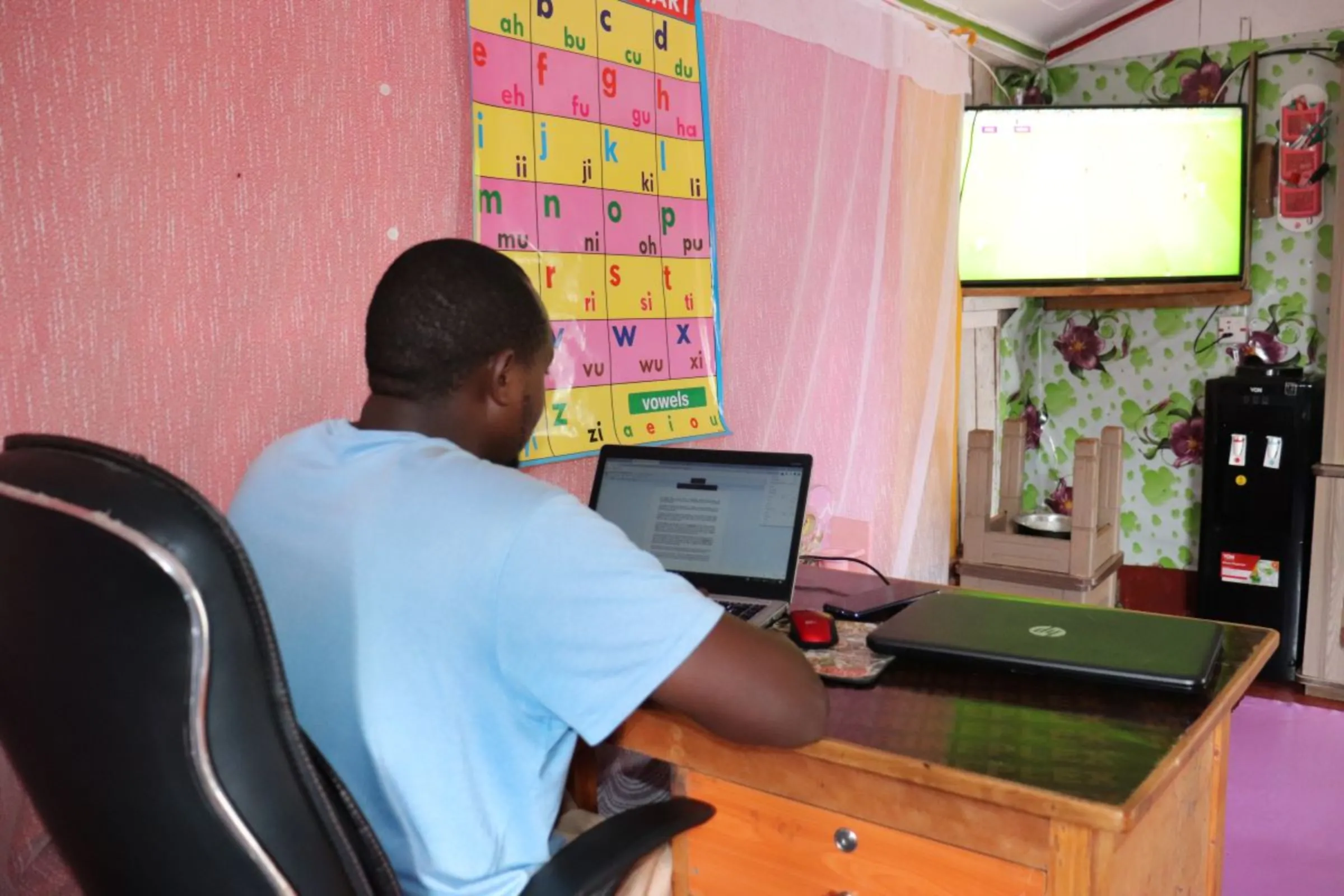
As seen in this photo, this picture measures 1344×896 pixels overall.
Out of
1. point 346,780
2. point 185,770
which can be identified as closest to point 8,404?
point 346,780

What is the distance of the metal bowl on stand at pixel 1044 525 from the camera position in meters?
3.37

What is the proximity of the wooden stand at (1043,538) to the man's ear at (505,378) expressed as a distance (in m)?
2.25

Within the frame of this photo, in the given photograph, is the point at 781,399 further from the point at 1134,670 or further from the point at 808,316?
the point at 1134,670

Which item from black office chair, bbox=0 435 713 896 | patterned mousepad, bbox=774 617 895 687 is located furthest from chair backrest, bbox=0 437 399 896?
patterned mousepad, bbox=774 617 895 687

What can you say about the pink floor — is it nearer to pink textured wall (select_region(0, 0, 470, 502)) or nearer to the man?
the man

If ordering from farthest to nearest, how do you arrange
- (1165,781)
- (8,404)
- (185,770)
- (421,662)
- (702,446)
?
(702,446)
(8,404)
(1165,781)
(421,662)
(185,770)

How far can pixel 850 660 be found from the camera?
60.2 inches

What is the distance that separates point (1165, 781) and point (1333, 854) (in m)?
1.76

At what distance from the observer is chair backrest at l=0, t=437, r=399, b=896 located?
0.71 metres

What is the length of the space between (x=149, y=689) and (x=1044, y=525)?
3137 millimetres

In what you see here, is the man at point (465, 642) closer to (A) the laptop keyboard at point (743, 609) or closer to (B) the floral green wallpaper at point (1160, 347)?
(A) the laptop keyboard at point (743, 609)

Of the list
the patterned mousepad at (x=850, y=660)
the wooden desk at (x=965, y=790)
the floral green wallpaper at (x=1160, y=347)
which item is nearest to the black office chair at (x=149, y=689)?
the wooden desk at (x=965, y=790)

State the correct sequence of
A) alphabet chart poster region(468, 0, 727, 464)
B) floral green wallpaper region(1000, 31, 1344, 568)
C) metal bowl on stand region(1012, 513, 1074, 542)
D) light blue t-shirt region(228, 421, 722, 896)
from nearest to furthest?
light blue t-shirt region(228, 421, 722, 896) → alphabet chart poster region(468, 0, 727, 464) → metal bowl on stand region(1012, 513, 1074, 542) → floral green wallpaper region(1000, 31, 1344, 568)

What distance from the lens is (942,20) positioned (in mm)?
3416
